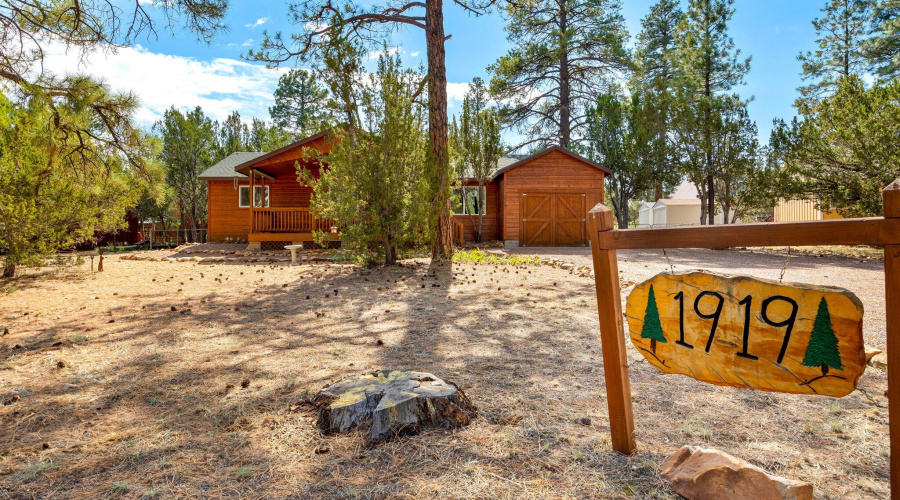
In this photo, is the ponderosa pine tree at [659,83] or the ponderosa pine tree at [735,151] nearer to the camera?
the ponderosa pine tree at [735,151]

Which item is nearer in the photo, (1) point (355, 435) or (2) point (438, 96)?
(1) point (355, 435)

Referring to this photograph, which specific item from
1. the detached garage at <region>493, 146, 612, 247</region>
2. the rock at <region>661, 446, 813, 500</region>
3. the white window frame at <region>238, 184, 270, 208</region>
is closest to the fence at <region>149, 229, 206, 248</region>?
the white window frame at <region>238, 184, 270, 208</region>

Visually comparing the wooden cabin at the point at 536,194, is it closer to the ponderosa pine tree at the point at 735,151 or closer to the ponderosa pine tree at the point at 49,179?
the ponderosa pine tree at the point at 735,151

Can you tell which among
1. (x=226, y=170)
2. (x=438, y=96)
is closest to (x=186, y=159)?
(x=226, y=170)

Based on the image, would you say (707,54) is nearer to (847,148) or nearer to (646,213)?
(847,148)

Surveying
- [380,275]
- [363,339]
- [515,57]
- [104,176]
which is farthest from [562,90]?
[363,339]

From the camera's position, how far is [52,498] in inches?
75.7

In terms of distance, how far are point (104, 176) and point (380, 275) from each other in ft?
17.2

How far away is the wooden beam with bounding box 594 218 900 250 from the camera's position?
1438mm

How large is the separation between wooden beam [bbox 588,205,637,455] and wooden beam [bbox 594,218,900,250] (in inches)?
2.2

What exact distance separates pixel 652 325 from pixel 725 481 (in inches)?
25.2

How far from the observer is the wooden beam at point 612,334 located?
2.10 meters

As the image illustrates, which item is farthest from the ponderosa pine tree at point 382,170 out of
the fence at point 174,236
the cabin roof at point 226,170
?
the fence at point 174,236

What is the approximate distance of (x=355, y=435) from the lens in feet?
7.98
